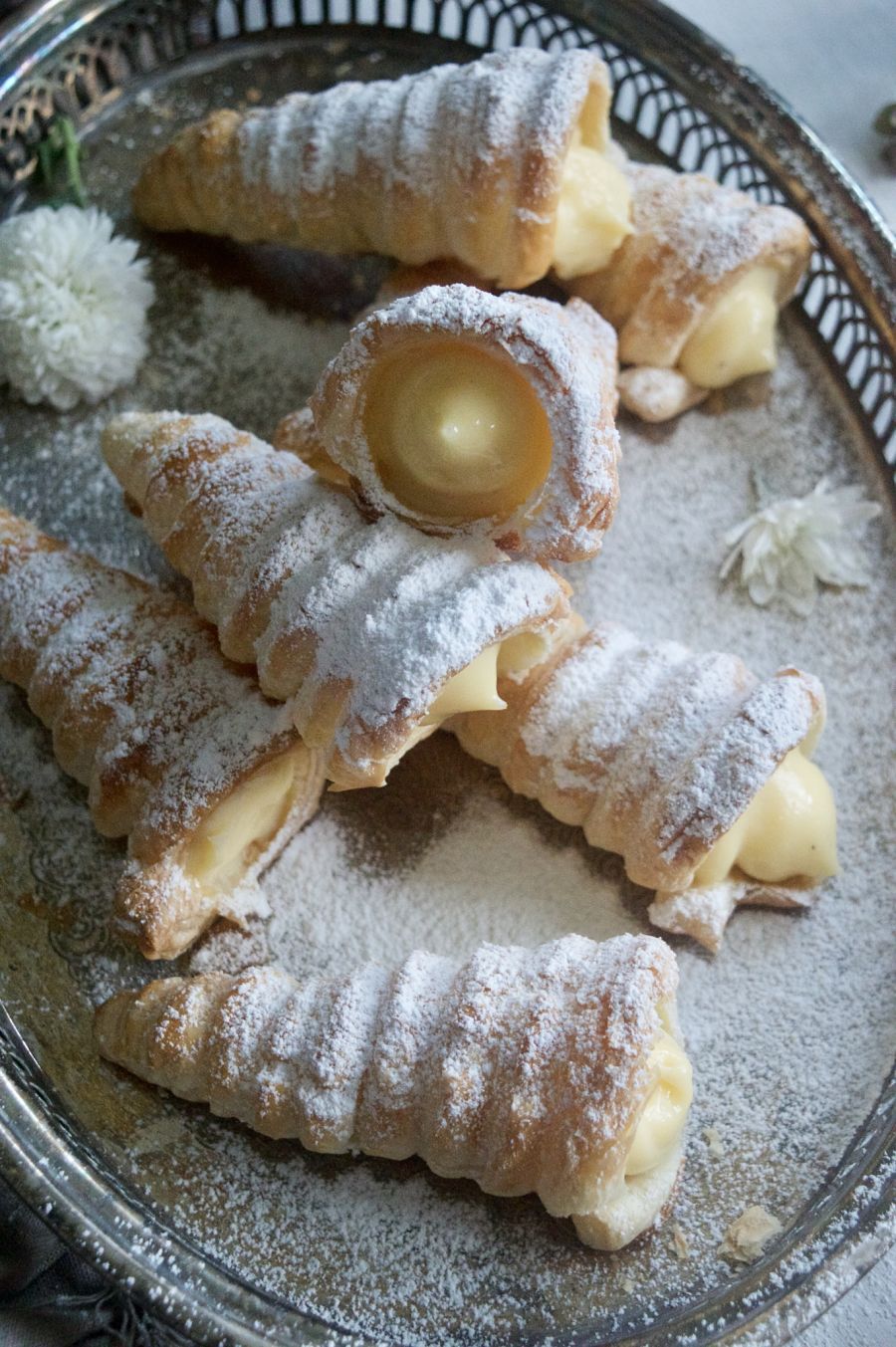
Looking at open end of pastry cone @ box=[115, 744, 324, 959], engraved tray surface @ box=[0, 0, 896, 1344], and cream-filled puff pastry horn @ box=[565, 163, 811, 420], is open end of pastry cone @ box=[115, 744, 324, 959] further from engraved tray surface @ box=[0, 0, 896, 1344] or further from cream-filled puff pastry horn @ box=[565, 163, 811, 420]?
cream-filled puff pastry horn @ box=[565, 163, 811, 420]

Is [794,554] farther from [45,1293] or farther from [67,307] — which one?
[45,1293]

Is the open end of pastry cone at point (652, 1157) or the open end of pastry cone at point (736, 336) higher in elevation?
the open end of pastry cone at point (736, 336)

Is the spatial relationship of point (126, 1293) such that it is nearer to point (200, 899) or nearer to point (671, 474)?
point (200, 899)

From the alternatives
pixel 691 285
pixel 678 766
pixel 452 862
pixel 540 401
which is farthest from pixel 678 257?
pixel 452 862

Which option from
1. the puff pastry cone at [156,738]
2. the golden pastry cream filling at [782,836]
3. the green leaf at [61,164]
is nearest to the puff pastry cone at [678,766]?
the golden pastry cream filling at [782,836]

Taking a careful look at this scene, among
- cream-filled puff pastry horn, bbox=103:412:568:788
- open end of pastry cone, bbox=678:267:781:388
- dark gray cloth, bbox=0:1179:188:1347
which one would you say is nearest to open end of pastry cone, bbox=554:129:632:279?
open end of pastry cone, bbox=678:267:781:388

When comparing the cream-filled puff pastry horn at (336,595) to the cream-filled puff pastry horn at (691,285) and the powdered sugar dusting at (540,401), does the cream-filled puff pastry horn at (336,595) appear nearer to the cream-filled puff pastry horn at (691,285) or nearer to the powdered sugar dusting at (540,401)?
the powdered sugar dusting at (540,401)
